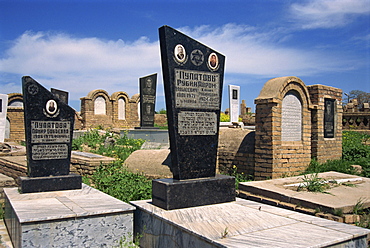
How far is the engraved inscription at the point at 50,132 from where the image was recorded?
207 inches

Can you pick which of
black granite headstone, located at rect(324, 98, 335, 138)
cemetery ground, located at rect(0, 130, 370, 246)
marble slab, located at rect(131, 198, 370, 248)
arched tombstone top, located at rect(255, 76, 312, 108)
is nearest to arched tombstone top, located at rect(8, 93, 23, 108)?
cemetery ground, located at rect(0, 130, 370, 246)

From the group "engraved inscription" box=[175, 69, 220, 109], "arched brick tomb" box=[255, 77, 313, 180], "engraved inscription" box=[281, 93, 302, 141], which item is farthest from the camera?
"engraved inscription" box=[281, 93, 302, 141]

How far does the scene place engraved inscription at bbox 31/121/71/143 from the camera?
5.27 m

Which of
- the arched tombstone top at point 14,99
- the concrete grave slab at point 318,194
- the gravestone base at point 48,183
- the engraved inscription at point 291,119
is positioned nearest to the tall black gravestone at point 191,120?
the concrete grave slab at point 318,194

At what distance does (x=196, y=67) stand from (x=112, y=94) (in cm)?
2132

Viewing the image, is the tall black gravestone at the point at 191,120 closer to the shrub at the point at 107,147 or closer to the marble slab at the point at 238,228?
the marble slab at the point at 238,228

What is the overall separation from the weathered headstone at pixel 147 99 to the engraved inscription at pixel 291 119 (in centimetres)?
967

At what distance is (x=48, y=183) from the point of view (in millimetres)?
5152

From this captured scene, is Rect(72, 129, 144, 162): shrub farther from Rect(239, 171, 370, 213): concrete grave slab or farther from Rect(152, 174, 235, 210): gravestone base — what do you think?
Rect(152, 174, 235, 210): gravestone base

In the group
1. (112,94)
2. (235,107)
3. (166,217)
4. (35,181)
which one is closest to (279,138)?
(166,217)

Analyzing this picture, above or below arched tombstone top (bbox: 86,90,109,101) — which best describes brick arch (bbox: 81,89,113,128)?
below

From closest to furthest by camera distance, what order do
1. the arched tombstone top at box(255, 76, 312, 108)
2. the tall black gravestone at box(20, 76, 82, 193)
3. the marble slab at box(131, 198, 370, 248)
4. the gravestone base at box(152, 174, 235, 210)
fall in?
the marble slab at box(131, 198, 370, 248)
the gravestone base at box(152, 174, 235, 210)
the tall black gravestone at box(20, 76, 82, 193)
the arched tombstone top at box(255, 76, 312, 108)

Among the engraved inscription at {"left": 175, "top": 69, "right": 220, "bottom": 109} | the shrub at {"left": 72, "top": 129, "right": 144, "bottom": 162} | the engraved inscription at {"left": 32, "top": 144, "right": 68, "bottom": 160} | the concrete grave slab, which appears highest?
the engraved inscription at {"left": 175, "top": 69, "right": 220, "bottom": 109}

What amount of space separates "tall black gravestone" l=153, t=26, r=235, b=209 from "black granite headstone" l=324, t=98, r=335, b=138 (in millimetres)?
5034
